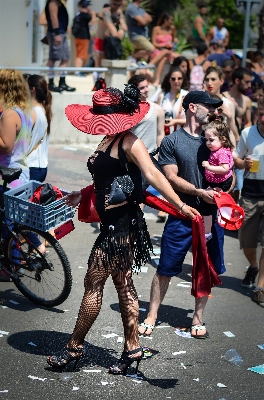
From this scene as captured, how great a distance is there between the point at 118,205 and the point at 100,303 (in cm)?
73

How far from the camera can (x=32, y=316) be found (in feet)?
21.6

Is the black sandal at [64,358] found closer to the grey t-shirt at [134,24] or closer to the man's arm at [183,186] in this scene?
the man's arm at [183,186]

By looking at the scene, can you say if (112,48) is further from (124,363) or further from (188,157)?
(124,363)

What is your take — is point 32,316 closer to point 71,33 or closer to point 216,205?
point 216,205

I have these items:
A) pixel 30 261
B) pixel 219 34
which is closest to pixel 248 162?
pixel 30 261

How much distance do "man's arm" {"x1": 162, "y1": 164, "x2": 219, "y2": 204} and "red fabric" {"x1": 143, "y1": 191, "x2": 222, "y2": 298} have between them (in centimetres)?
25

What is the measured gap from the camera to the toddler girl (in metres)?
6.11

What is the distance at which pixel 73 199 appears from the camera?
5758 millimetres

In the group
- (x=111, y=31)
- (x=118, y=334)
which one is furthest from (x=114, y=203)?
(x=111, y=31)

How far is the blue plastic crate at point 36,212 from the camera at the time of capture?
614 centimetres

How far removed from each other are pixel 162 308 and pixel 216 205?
128cm

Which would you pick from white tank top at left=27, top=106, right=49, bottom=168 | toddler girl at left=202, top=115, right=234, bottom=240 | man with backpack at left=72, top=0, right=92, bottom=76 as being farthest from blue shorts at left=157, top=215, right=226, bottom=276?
man with backpack at left=72, top=0, right=92, bottom=76

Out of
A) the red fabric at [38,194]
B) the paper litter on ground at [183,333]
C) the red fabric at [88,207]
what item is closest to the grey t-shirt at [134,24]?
the red fabric at [38,194]

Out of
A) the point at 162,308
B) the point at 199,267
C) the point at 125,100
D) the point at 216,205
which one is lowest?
the point at 162,308
